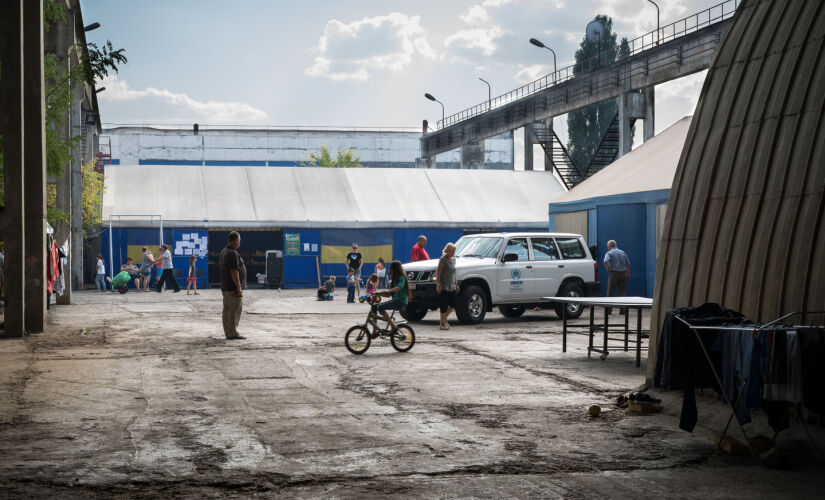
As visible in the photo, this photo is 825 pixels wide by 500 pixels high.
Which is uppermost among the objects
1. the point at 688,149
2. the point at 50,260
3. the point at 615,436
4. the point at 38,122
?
the point at 38,122

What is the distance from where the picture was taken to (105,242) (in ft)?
108

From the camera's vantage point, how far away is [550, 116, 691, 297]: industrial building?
74.1 ft

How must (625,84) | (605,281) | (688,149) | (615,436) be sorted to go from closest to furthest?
(615,436) < (688,149) < (605,281) < (625,84)

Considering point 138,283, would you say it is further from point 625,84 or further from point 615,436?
point 615,436

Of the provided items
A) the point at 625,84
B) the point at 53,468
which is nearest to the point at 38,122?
the point at 53,468

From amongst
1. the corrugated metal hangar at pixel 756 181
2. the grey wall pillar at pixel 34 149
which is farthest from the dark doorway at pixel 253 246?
the corrugated metal hangar at pixel 756 181

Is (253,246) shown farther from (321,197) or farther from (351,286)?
(351,286)

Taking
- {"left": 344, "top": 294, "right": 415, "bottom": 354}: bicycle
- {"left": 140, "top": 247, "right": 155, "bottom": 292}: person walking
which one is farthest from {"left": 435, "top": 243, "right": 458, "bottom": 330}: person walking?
{"left": 140, "top": 247, "right": 155, "bottom": 292}: person walking

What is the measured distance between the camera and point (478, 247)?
1959cm

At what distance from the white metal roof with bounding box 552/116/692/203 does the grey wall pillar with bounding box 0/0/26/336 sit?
1493 centimetres

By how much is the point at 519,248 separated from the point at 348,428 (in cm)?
1207

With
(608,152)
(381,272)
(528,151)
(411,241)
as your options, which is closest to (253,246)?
(411,241)

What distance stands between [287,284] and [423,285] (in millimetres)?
16829

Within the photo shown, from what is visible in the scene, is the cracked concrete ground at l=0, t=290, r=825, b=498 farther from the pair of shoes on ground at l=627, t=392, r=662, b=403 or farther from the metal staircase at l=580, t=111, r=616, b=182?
the metal staircase at l=580, t=111, r=616, b=182
